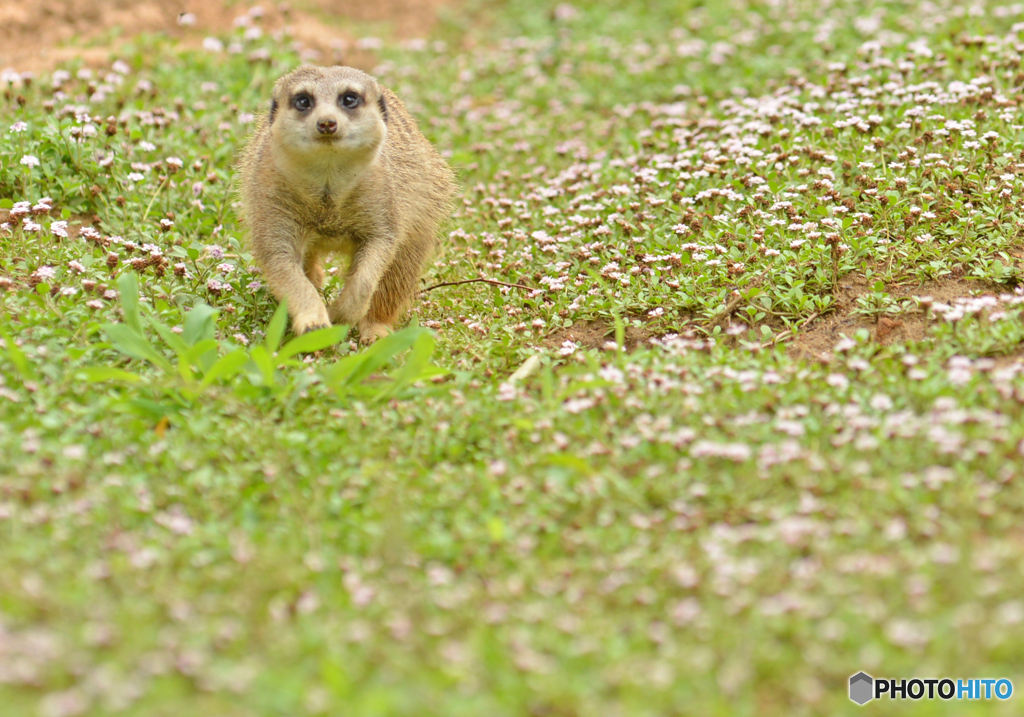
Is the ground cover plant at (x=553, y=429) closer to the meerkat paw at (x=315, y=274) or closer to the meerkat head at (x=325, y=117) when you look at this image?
the meerkat paw at (x=315, y=274)

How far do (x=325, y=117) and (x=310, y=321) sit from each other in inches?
39.5

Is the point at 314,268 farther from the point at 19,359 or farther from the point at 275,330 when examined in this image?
the point at 19,359

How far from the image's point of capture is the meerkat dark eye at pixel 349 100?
509cm

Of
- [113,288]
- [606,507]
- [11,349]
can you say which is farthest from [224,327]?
[606,507]

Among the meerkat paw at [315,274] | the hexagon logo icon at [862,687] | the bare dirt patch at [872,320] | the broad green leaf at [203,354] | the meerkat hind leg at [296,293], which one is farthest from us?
the meerkat paw at [315,274]

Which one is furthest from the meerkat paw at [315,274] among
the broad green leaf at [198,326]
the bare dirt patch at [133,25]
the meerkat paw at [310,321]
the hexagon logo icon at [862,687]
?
the hexagon logo icon at [862,687]

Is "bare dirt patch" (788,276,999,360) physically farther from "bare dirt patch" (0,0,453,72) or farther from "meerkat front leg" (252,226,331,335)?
"bare dirt patch" (0,0,453,72)

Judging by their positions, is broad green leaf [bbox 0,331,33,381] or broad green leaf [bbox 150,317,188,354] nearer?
broad green leaf [bbox 0,331,33,381]

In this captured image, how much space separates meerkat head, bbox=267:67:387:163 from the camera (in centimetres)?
498

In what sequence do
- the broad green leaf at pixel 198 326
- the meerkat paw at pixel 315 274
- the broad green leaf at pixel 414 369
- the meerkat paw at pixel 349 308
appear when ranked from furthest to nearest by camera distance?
the meerkat paw at pixel 315 274, the meerkat paw at pixel 349 308, the broad green leaf at pixel 198 326, the broad green leaf at pixel 414 369

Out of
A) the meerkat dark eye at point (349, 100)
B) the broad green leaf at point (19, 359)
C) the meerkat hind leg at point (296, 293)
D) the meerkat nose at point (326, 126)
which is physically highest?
the meerkat dark eye at point (349, 100)

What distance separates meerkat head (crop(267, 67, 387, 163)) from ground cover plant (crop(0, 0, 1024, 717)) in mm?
961

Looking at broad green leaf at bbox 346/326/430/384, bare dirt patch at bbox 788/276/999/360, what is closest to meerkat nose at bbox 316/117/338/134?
broad green leaf at bbox 346/326/430/384

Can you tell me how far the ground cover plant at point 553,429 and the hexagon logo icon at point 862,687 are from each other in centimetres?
3
